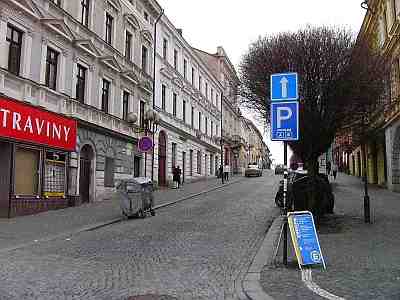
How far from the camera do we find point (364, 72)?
1400cm

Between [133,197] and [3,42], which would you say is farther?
[133,197]

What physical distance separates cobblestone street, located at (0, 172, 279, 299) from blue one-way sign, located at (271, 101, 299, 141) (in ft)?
8.47

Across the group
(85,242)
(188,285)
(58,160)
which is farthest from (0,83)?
(188,285)

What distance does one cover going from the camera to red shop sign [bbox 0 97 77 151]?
1477 centimetres

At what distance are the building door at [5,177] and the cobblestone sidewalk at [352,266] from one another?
10348mm

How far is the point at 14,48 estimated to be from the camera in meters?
15.9

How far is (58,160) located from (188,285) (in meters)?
13.0

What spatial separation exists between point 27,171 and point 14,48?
4539 mm

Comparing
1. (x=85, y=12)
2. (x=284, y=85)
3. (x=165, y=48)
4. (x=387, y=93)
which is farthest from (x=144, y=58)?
(x=284, y=85)

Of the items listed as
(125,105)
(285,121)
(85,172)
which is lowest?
(85,172)

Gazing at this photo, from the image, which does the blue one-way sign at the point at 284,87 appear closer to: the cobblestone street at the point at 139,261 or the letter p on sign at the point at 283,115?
the letter p on sign at the point at 283,115

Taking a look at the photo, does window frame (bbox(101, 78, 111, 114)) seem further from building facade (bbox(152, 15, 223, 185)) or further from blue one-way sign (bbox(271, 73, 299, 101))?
blue one-way sign (bbox(271, 73, 299, 101))

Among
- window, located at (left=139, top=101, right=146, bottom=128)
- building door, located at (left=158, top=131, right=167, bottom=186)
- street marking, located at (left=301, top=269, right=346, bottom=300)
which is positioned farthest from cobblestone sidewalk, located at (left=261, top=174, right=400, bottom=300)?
building door, located at (left=158, top=131, right=167, bottom=186)

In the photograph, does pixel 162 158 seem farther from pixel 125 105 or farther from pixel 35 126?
pixel 35 126
